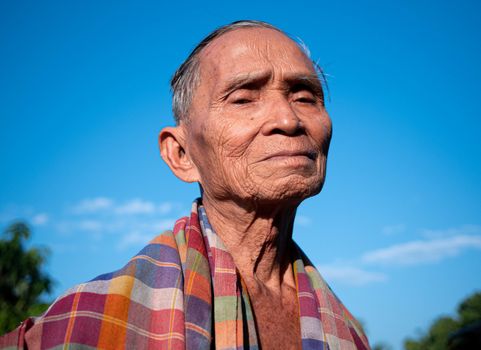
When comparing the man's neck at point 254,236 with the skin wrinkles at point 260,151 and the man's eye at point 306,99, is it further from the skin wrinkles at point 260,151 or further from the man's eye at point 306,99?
the man's eye at point 306,99

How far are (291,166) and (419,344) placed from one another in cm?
6234

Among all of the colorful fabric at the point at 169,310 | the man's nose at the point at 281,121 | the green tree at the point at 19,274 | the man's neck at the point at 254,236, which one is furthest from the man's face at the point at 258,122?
the green tree at the point at 19,274

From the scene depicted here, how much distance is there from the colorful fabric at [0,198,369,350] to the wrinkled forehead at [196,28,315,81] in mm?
997

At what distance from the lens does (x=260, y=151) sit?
242 cm

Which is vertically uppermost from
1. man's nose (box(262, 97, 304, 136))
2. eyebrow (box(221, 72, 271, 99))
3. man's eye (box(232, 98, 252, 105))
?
eyebrow (box(221, 72, 271, 99))

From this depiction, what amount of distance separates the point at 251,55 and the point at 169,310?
1.56 metres

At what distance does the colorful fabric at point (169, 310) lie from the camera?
81.9 inches

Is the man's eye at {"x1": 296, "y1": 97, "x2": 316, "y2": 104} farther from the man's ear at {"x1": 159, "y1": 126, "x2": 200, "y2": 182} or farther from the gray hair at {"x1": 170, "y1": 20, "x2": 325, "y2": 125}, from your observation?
the man's ear at {"x1": 159, "y1": 126, "x2": 200, "y2": 182}

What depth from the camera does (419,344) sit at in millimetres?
55938

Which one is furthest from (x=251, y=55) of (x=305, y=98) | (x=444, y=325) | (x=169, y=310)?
(x=444, y=325)

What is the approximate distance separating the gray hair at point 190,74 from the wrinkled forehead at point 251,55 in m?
0.08

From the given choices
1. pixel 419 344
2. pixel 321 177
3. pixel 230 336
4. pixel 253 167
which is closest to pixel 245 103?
pixel 253 167

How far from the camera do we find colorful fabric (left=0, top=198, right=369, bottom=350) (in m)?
2.08

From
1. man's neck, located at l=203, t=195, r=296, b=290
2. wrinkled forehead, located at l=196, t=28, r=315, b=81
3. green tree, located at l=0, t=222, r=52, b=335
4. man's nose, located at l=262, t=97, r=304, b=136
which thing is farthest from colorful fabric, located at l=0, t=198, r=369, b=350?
green tree, located at l=0, t=222, r=52, b=335
